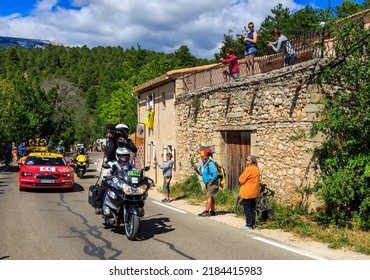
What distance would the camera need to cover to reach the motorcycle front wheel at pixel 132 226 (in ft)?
24.4

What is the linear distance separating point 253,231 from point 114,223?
283 cm

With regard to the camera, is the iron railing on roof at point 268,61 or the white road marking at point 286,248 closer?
the white road marking at point 286,248

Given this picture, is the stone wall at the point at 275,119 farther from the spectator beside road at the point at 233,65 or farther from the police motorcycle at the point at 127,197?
the police motorcycle at the point at 127,197

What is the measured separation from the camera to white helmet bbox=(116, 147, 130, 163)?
8.08 m

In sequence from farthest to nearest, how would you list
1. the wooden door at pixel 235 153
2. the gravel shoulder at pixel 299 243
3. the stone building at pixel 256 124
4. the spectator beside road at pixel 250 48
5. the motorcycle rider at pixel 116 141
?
1. the spectator beside road at pixel 250 48
2. the wooden door at pixel 235 153
3. the stone building at pixel 256 124
4. the motorcycle rider at pixel 116 141
5. the gravel shoulder at pixel 299 243

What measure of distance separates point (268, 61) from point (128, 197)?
760 centimetres

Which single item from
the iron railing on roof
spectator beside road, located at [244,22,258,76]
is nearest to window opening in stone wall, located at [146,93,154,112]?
the iron railing on roof

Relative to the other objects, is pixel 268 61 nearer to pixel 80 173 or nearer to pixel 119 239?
pixel 119 239

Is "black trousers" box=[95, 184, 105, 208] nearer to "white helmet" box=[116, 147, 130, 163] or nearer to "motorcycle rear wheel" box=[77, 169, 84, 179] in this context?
"white helmet" box=[116, 147, 130, 163]

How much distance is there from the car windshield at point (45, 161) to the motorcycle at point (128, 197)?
31.0 feet

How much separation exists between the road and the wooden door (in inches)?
110

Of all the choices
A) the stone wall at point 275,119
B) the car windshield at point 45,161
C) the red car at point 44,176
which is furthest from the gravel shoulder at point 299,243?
the car windshield at point 45,161
